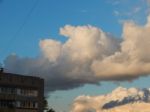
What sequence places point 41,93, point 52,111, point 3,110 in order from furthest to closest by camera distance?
point 52,111 < point 41,93 < point 3,110

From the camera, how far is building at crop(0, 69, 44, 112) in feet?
444

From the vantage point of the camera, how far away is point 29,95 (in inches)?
5492

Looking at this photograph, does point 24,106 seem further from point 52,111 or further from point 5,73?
point 52,111

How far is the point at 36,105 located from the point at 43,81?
717cm

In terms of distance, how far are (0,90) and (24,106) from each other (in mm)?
8318

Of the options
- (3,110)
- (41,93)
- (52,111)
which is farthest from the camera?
(52,111)

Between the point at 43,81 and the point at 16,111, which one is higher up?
the point at 43,81

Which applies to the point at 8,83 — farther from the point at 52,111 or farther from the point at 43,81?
the point at 52,111

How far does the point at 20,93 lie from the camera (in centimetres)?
13812

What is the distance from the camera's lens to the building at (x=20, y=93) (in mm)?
135250

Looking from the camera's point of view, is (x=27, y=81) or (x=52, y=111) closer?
(x=27, y=81)

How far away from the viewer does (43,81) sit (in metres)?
143

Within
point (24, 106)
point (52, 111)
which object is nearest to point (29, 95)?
point (24, 106)

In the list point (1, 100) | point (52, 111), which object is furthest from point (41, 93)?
point (52, 111)
